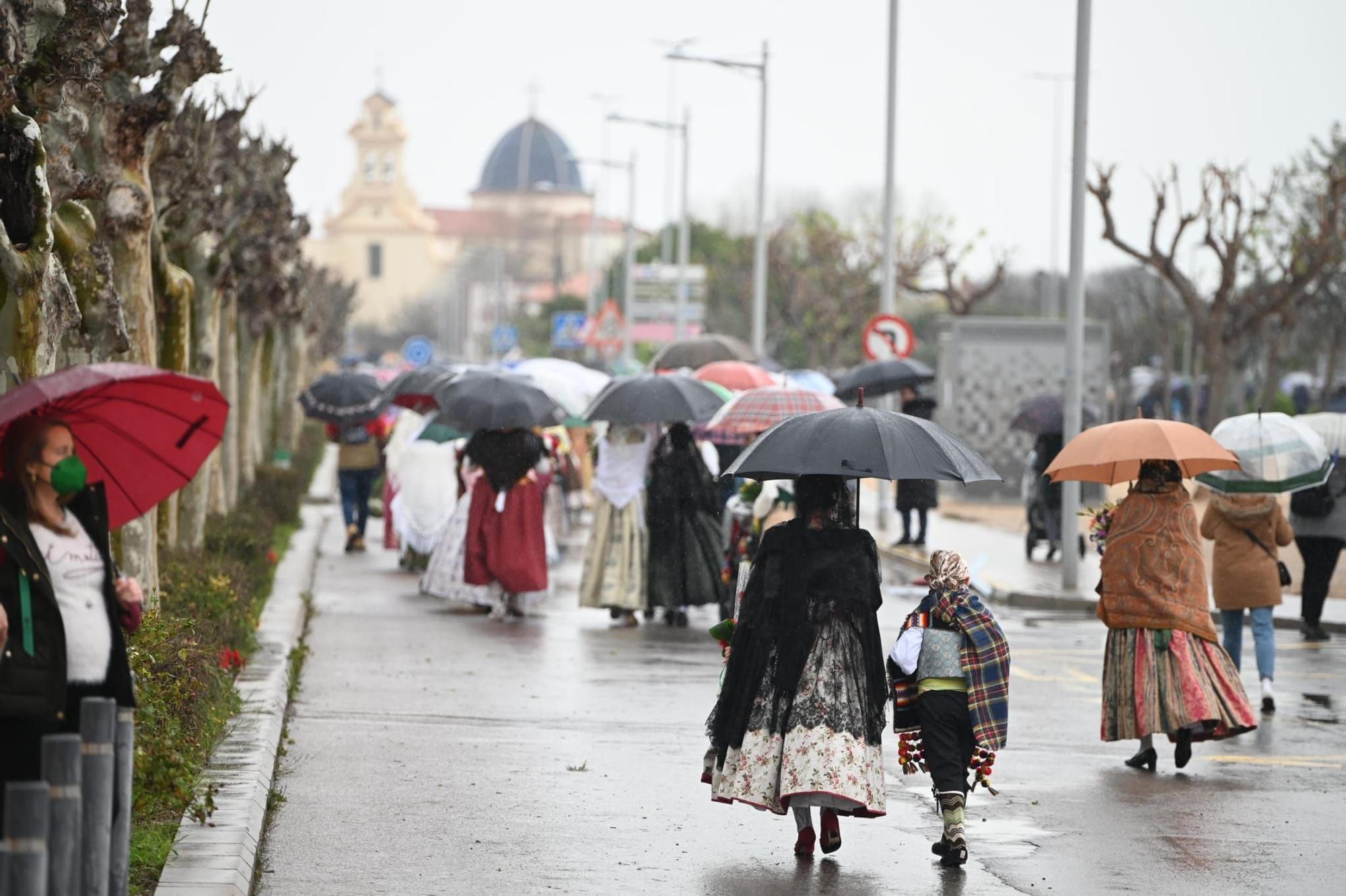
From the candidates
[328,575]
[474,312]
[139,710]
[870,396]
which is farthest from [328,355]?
[139,710]

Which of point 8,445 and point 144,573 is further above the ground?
point 8,445

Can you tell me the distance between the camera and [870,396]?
91.0 feet

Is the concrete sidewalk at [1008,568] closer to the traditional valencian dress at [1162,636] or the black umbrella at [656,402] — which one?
the black umbrella at [656,402]

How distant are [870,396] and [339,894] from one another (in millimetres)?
20603

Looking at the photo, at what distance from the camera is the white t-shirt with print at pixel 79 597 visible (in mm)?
5844

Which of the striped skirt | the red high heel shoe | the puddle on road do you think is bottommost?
the puddle on road

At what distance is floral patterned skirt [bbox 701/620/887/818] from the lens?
8.06 m

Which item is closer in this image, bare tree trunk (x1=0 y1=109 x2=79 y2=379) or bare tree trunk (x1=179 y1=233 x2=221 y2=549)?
bare tree trunk (x1=0 y1=109 x2=79 y2=379)

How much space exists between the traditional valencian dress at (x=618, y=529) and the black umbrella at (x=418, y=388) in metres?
3.15

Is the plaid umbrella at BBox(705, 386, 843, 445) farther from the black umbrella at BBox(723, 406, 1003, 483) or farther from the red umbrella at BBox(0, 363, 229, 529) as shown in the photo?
the red umbrella at BBox(0, 363, 229, 529)

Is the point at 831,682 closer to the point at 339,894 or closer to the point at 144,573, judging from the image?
the point at 339,894

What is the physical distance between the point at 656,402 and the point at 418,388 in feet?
15.1

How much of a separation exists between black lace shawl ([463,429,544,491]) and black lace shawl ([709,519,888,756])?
917 cm

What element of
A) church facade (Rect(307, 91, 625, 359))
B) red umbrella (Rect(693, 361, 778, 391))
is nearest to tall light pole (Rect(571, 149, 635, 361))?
red umbrella (Rect(693, 361, 778, 391))
